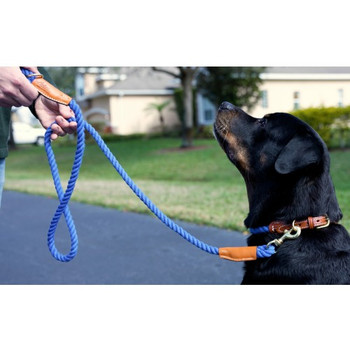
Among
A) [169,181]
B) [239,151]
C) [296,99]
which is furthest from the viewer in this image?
[296,99]

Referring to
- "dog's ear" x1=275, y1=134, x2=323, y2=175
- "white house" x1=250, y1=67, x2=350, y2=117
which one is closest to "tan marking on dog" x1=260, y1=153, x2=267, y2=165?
"dog's ear" x1=275, y1=134, x2=323, y2=175

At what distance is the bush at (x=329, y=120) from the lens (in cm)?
1488

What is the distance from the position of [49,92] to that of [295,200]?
1.56 m

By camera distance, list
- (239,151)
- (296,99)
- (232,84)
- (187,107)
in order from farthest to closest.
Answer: (296,99) < (232,84) < (187,107) < (239,151)

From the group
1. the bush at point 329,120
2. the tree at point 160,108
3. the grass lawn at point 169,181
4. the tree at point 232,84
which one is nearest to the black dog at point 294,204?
the grass lawn at point 169,181

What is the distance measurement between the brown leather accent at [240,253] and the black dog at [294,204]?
116 millimetres

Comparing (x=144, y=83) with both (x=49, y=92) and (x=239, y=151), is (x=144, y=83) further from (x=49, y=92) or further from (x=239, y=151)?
(x=49, y=92)

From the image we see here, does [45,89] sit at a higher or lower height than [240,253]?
higher

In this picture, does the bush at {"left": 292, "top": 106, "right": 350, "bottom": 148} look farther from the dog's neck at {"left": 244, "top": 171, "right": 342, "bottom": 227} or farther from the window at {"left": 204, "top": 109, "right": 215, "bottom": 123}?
the window at {"left": 204, "top": 109, "right": 215, "bottom": 123}

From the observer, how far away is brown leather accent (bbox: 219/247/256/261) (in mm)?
2686

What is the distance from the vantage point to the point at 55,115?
110 inches

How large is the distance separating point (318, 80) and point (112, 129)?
44.6 feet

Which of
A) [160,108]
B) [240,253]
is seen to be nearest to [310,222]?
[240,253]

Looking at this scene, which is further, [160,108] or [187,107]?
→ [160,108]
